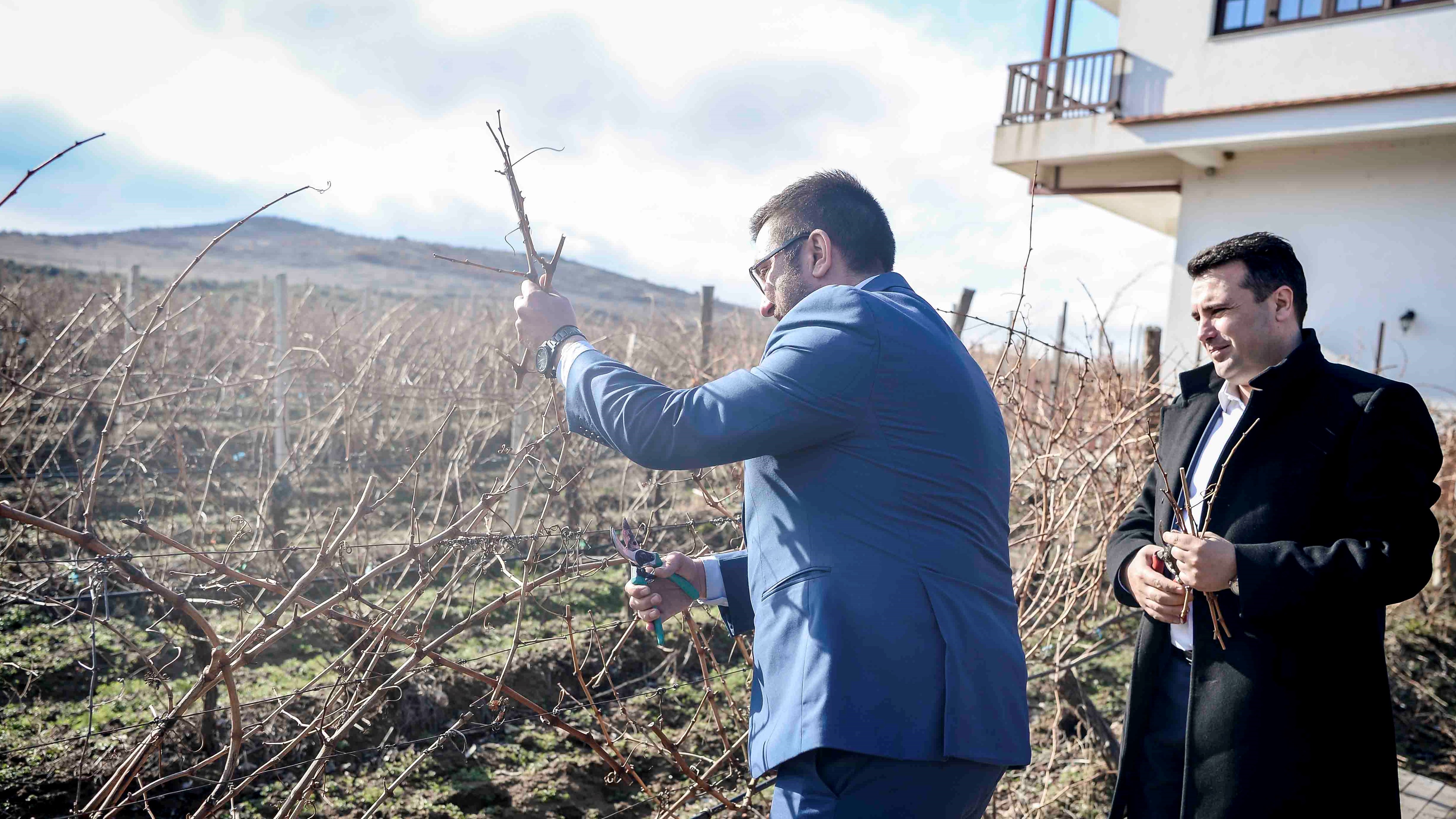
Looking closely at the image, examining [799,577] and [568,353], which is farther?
[568,353]

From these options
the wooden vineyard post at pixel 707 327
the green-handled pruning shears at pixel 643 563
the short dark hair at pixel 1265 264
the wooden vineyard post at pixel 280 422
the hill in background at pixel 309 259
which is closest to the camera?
the green-handled pruning shears at pixel 643 563

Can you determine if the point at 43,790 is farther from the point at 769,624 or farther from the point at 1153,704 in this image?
the point at 1153,704

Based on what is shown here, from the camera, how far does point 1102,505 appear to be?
436cm

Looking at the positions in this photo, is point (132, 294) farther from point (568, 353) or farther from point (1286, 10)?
point (1286, 10)

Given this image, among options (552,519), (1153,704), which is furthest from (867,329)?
(552,519)

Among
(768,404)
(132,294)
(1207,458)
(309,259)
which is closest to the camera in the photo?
(768,404)

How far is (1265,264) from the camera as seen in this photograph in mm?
2178

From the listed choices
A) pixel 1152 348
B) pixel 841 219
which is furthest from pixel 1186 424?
pixel 1152 348

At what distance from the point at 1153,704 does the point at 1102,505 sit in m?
2.19

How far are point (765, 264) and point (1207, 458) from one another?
1.19m

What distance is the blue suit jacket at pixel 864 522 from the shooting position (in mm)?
1531

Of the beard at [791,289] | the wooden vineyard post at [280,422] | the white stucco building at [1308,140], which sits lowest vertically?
the wooden vineyard post at [280,422]

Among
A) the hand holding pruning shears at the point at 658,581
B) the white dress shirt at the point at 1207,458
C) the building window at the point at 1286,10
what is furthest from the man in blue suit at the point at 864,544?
the building window at the point at 1286,10

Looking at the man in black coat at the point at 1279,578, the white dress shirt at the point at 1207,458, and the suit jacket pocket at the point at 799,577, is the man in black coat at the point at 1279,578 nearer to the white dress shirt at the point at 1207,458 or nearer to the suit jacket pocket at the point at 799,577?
the white dress shirt at the point at 1207,458
